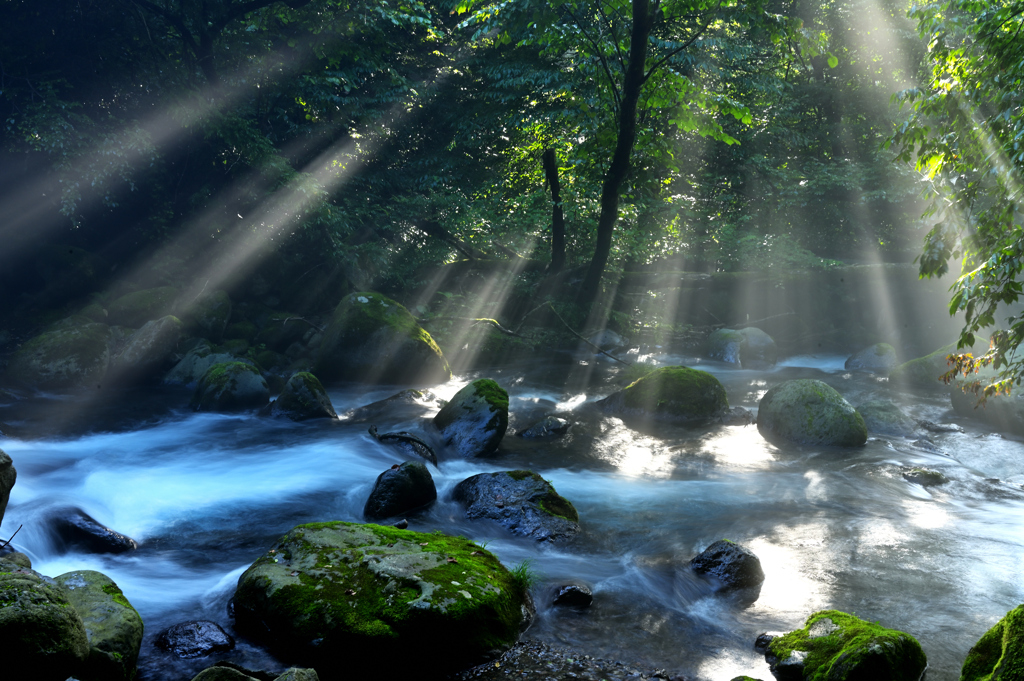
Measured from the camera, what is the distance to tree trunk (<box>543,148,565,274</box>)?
1850 centimetres

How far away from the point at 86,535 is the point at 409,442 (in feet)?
13.5

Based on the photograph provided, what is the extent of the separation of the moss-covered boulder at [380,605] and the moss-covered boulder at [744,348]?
53.7 feet

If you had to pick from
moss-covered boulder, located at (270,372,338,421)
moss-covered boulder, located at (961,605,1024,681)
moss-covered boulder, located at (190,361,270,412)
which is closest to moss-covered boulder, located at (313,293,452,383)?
moss-covered boulder, located at (190,361,270,412)

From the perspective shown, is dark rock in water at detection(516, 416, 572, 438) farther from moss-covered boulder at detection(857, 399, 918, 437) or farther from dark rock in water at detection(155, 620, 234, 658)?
dark rock in water at detection(155, 620, 234, 658)

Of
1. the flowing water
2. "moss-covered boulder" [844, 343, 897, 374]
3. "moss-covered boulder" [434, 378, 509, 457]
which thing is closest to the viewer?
the flowing water

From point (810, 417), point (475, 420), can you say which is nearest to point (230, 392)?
point (475, 420)

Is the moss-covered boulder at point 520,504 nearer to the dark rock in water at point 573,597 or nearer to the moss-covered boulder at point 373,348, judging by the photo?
the dark rock in water at point 573,597

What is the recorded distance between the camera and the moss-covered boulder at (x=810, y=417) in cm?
992

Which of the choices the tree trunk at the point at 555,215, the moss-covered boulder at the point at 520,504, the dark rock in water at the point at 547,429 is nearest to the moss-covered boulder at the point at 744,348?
the tree trunk at the point at 555,215

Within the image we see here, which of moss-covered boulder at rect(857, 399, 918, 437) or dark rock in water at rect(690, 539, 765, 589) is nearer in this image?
dark rock in water at rect(690, 539, 765, 589)

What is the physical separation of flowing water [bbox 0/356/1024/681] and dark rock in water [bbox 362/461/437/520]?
0.71 feet

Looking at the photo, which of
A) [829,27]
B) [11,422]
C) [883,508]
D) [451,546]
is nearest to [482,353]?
[11,422]

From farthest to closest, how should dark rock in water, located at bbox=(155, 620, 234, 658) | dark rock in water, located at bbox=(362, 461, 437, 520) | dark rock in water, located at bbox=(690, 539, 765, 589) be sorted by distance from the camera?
dark rock in water, located at bbox=(362, 461, 437, 520) < dark rock in water, located at bbox=(690, 539, 765, 589) < dark rock in water, located at bbox=(155, 620, 234, 658)

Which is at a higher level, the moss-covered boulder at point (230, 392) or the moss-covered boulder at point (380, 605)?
the moss-covered boulder at point (230, 392)
